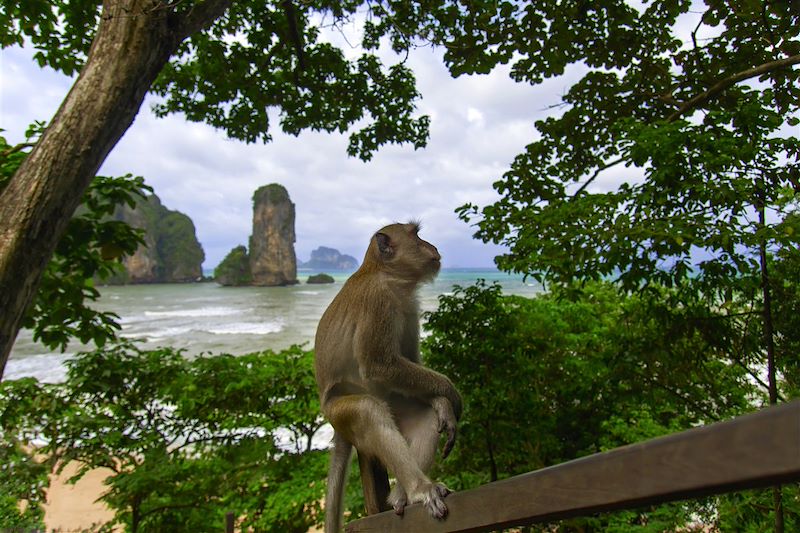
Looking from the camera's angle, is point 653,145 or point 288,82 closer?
point 653,145

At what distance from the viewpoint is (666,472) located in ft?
2.90

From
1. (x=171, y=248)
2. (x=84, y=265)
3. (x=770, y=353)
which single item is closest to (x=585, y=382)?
(x=770, y=353)

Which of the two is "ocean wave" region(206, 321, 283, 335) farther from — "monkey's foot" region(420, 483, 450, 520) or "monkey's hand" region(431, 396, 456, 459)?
"monkey's foot" region(420, 483, 450, 520)

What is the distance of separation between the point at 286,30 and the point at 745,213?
5.49 meters

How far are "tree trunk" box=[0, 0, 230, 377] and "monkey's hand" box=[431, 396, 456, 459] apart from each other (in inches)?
97.6

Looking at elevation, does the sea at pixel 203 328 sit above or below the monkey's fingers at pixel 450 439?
below

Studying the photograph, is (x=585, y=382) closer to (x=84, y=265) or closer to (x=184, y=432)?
(x=184, y=432)

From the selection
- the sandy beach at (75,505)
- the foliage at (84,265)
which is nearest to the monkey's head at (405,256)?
the foliage at (84,265)

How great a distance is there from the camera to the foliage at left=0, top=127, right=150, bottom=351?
4.51 m

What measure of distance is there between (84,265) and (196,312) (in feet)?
133

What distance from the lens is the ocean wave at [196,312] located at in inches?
1549

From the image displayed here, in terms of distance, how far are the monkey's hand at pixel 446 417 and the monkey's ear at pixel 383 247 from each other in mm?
791

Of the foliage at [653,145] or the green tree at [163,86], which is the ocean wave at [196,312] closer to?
the green tree at [163,86]

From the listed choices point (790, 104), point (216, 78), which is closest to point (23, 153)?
point (216, 78)
